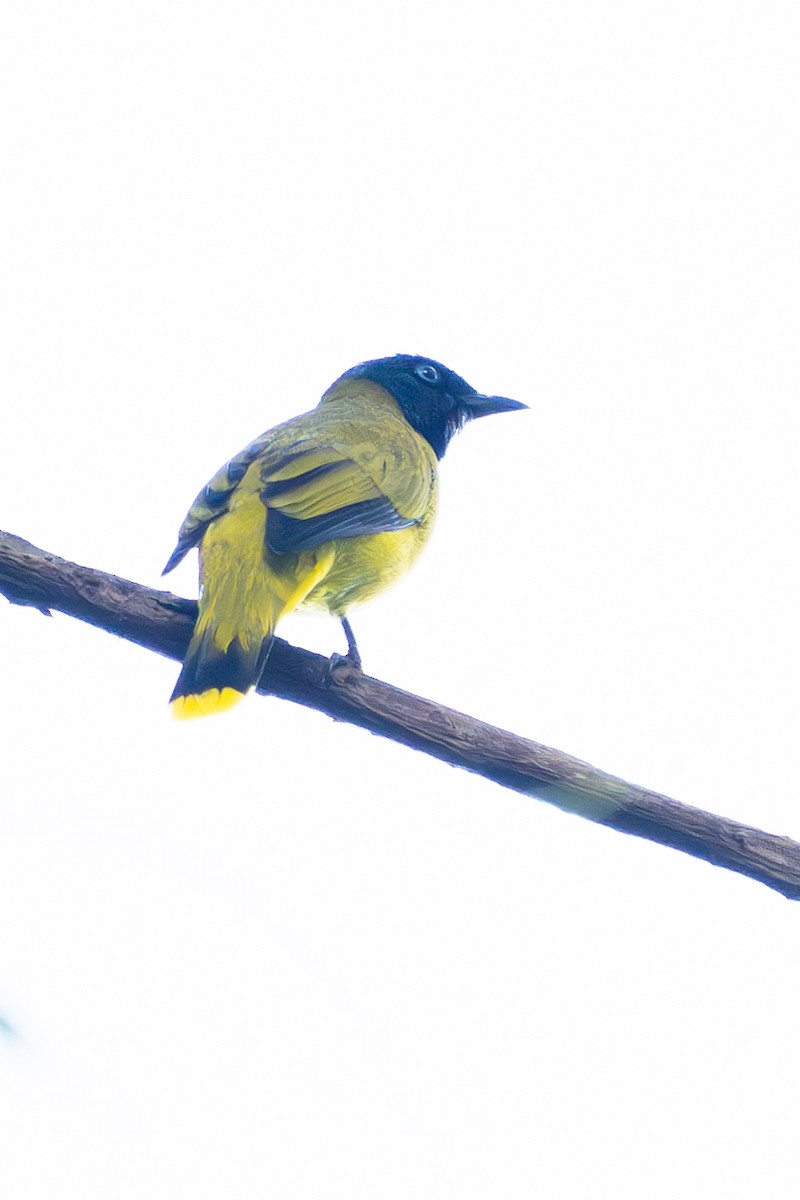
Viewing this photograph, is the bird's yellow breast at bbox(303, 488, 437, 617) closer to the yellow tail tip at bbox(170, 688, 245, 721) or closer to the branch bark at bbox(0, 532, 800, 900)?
the branch bark at bbox(0, 532, 800, 900)

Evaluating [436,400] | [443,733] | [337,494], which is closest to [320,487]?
[337,494]

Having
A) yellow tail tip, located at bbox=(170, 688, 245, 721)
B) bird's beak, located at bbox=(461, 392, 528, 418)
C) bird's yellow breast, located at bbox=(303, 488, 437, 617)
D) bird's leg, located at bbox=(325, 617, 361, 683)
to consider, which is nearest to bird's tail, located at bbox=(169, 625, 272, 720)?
yellow tail tip, located at bbox=(170, 688, 245, 721)

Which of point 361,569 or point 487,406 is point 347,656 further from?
point 487,406

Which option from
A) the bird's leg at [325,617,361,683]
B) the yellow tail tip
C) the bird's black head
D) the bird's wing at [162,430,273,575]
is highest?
the bird's black head

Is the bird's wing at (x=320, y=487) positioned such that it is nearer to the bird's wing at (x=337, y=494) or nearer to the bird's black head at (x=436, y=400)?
the bird's wing at (x=337, y=494)

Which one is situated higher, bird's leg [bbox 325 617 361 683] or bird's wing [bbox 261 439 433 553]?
bird's wing [bbox 261 439 433 553]

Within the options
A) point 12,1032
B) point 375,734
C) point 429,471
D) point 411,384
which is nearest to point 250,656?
point 375,734

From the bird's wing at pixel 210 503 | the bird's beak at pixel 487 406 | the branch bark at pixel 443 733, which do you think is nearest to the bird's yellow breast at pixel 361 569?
the bird's wing at pixel 210 503
